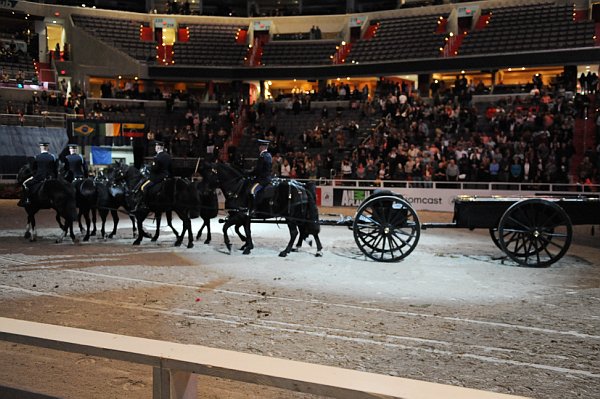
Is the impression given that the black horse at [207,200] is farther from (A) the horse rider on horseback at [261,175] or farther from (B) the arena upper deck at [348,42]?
(B) the arena upper deck at [348,42]

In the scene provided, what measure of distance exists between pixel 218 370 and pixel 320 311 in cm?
496

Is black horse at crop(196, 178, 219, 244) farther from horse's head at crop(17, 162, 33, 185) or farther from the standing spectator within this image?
the standing spectator

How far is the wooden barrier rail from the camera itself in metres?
2.57

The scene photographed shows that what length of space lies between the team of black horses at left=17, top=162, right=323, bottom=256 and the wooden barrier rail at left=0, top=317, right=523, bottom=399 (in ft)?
28.5

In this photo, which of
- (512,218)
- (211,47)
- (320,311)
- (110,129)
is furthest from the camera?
(211,47)

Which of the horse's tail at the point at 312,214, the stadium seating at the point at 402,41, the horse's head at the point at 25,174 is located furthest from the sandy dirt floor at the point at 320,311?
the stadium seating at the point at 402,41

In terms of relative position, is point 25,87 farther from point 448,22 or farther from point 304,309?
point 304,309

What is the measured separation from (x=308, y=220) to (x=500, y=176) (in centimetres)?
1245

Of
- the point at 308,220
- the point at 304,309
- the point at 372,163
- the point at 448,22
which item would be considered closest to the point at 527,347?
the point at 304,309

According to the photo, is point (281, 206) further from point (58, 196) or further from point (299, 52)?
point (299, 52)

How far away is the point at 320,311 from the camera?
7.67m

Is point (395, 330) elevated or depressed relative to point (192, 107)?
depressed

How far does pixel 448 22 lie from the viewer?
3869 centimetres

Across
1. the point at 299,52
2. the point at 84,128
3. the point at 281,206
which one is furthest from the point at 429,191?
the point at 299,52
